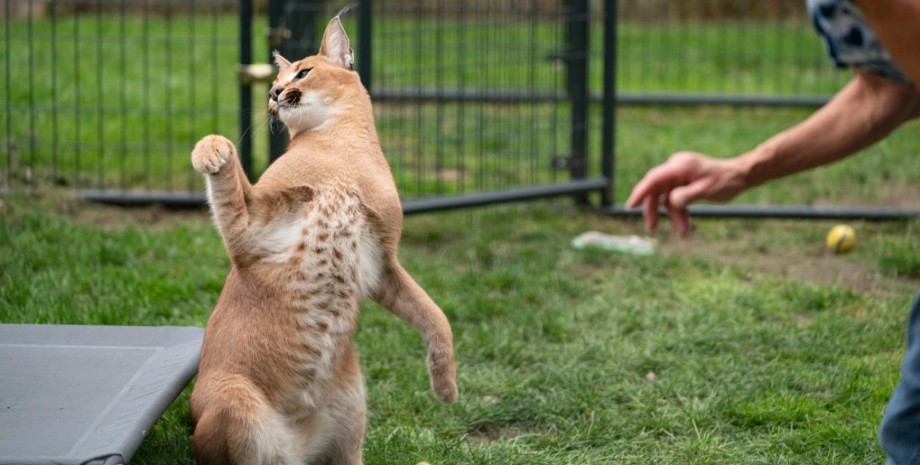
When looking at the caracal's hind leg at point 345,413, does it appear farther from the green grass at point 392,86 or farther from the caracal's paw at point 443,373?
the green grass at point 392,86

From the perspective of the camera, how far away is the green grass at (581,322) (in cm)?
334

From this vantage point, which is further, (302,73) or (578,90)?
(578,90)

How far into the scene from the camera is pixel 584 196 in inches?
237

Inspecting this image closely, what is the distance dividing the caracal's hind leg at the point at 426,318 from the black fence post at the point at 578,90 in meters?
3.25

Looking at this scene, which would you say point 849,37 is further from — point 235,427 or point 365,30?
point 365,30

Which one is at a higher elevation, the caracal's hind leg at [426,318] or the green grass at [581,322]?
the caracal's hind leg at [426,318]

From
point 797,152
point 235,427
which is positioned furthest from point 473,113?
point 235,427

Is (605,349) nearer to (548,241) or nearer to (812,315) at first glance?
(812,315)

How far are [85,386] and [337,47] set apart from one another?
1.07m

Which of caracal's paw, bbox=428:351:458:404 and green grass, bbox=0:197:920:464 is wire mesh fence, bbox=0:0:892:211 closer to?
green grass, bbox=0:197:920:464

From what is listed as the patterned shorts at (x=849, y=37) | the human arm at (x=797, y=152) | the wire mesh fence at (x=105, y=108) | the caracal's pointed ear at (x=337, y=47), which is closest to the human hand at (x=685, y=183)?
the human arm at (x=797, y=152)

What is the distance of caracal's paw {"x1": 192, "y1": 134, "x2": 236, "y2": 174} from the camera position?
A: 2574 millimetres

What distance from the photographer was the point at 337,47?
3092 millimetres

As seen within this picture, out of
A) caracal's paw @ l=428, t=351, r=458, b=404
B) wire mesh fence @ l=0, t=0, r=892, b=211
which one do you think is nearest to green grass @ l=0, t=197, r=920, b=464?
caracal's paw @ l=428, t=351, r=458, b=404
